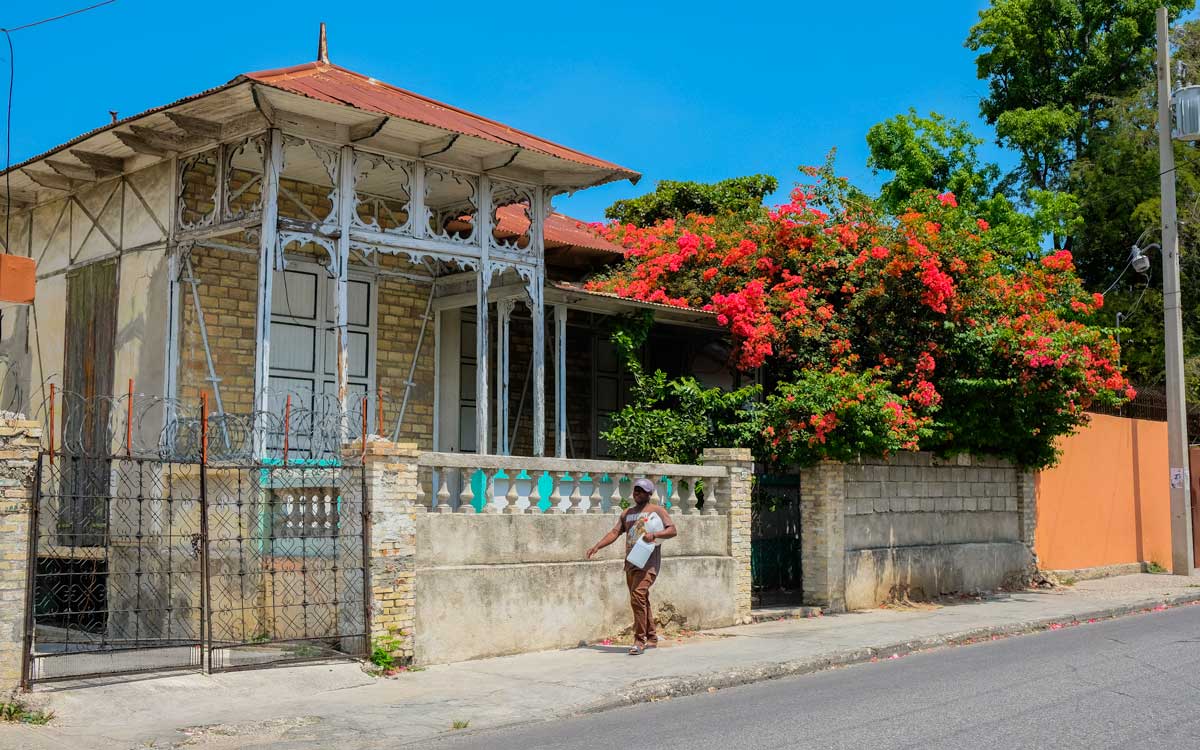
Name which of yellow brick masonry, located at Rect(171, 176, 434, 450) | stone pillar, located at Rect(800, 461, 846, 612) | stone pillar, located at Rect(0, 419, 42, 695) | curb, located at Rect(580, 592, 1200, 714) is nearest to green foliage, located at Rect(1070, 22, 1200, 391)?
curb, located at Rect(580, 592, 1200, 714)

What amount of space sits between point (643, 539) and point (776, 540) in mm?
5532

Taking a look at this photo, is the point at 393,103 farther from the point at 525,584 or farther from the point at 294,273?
the point at 525,584

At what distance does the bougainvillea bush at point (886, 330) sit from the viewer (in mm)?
15180

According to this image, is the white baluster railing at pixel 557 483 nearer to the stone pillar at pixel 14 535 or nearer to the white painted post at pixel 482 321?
the white painted post at pixel 482 321

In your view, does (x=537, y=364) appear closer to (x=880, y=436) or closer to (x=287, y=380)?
(x=287, y=380)

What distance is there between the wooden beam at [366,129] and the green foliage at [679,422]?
4648mm

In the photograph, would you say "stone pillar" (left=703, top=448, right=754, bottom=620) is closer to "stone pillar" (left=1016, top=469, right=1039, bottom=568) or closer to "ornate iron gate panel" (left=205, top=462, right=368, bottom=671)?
"ornate iron gate panel" (left=205, top=462, right=368, bottom=671)

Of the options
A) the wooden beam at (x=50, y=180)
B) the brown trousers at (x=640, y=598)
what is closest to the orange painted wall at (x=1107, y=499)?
the brown trousers at (x=640, y=598)

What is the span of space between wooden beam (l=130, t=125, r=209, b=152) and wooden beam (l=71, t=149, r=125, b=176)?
111 cm

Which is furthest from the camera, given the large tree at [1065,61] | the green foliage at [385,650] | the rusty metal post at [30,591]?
the large tree at [1065,61]

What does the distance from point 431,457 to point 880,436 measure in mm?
6508

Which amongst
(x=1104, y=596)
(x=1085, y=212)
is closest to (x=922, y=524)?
(x=1104, y=596)

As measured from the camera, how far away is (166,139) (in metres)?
13.0

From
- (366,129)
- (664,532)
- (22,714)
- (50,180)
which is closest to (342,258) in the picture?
(366,129)
